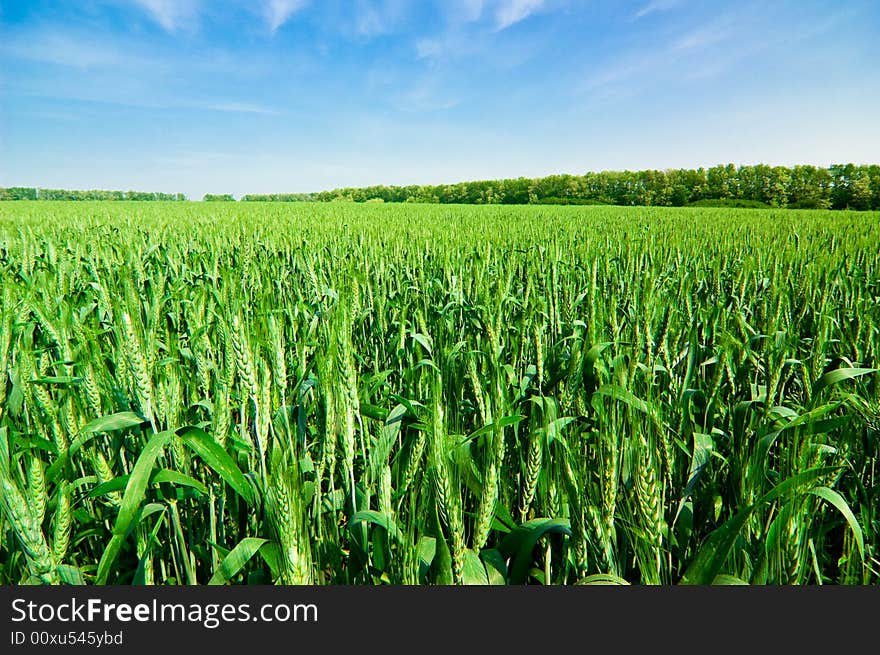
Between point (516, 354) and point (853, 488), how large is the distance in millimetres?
1277

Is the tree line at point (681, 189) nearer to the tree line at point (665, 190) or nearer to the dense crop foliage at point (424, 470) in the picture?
the tree line at point (665, 190)

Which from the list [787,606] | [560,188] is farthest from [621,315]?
[560,188]

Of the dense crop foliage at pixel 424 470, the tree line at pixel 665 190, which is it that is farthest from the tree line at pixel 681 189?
the dense crop foliage at pixel 424 470

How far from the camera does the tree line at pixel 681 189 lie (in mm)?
44844

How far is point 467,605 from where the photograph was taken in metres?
A: 0.78

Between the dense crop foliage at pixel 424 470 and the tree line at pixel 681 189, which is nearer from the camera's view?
the dense crop foliage at pixel 424 470

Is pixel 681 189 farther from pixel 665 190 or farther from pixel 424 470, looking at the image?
pixel 424 470

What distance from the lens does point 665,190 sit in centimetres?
5850

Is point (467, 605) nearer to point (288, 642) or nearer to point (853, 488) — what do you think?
point (288, 642)

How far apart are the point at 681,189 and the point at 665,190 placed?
214cm

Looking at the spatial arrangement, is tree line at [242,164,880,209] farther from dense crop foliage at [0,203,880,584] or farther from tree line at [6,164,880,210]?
dense crop foliage at [0,203,880,584]

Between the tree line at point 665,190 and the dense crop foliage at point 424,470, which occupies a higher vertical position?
the tree line at point 665,190

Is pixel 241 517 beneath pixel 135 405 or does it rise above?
A: beneath

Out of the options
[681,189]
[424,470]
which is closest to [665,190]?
[681,189]
